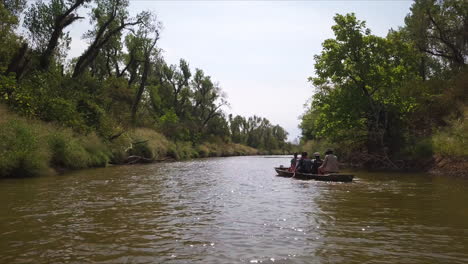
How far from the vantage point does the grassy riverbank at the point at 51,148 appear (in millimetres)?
15188

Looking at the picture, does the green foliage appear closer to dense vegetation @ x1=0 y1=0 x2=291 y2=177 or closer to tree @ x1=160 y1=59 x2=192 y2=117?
dense vegetation @ x1=0 y1=0 x2=291 y2=177

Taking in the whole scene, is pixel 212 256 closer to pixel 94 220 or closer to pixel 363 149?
pixel 94 220

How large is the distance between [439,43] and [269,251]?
30723 millimetres

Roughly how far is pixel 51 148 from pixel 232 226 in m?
14.5

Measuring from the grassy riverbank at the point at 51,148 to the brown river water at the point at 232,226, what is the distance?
315cm

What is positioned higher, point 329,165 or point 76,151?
point 76,151

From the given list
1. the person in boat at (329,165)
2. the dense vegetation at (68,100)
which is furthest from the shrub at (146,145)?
the person in boat at (329,165)

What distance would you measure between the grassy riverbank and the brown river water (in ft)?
10.3

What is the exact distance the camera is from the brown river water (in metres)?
5.36

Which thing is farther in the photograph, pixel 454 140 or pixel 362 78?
pixel 362 78

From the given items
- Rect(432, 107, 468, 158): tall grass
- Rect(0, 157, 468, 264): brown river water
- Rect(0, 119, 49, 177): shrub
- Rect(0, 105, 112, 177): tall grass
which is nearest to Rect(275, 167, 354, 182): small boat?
Rect(0, 157, 468, 264): brown river water

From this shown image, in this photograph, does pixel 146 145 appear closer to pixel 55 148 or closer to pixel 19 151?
pixel 55 148

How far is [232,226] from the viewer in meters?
Result: 7.29

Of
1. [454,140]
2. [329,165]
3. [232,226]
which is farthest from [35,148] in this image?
[454,140]
